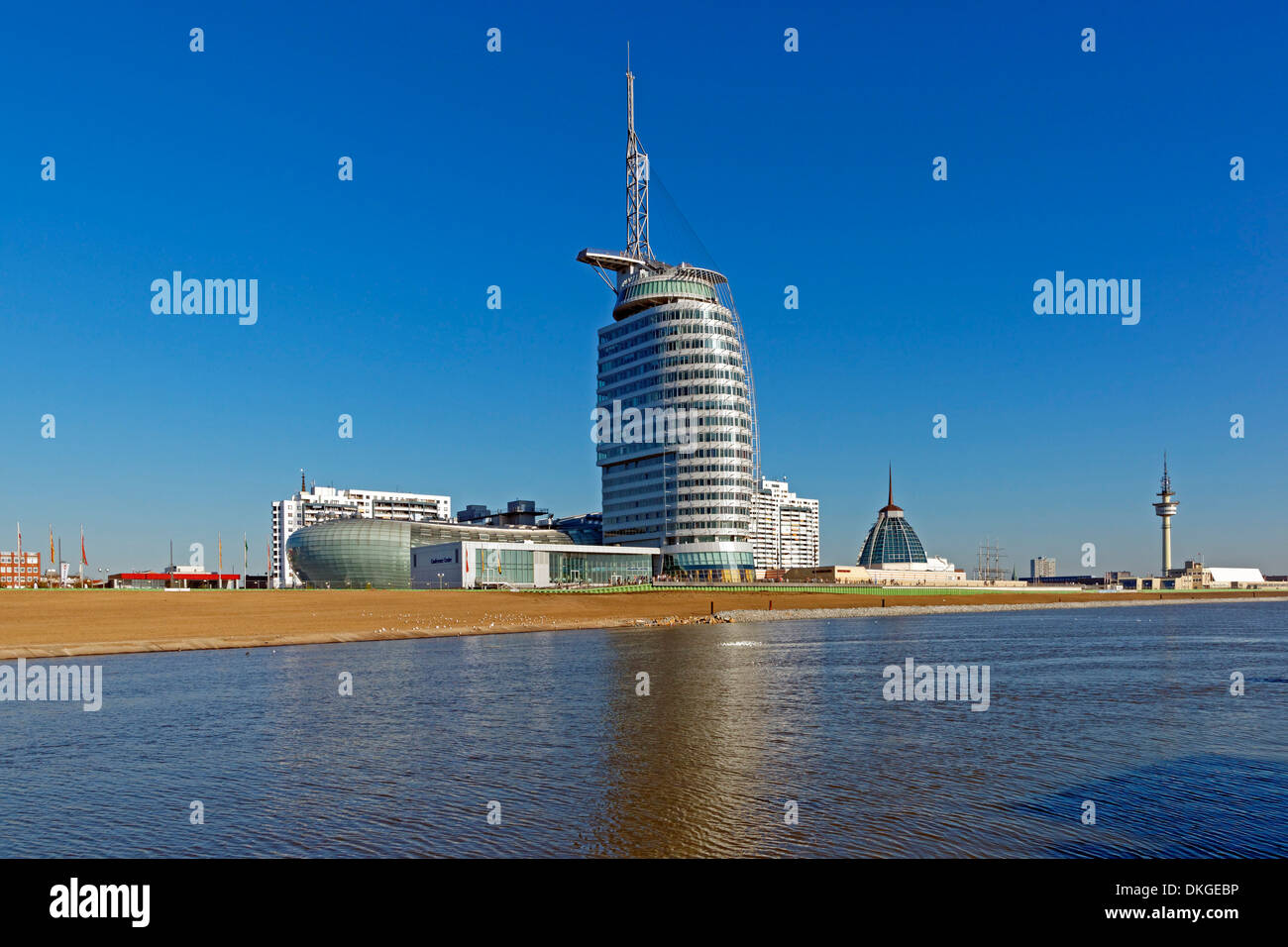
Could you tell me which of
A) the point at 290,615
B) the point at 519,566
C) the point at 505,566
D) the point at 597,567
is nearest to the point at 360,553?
the point at 505,566

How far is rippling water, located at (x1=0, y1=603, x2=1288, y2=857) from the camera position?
16875 millimetres

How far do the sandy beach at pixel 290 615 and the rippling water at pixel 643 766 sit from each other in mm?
20767

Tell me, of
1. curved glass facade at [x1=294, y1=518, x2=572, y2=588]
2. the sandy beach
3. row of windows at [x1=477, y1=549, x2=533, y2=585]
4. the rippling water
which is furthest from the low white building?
the rippling water

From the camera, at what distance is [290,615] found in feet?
274

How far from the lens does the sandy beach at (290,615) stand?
209 ft

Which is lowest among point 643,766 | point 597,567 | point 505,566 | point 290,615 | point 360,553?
point 597,567

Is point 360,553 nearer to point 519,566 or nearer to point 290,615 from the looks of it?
point 519,566

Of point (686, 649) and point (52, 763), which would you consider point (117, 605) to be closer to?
point (686, 649)

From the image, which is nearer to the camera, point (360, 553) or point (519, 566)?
point (519, 566)

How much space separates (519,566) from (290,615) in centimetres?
8016
